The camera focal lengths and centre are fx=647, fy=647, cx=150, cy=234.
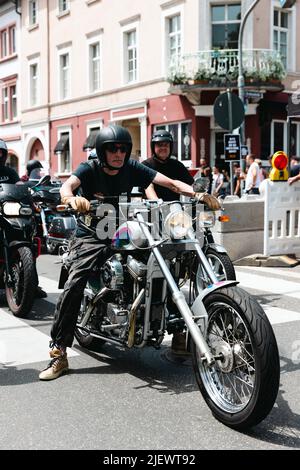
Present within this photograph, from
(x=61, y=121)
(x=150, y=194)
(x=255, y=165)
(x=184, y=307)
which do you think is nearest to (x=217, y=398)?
(x=184, y=307)

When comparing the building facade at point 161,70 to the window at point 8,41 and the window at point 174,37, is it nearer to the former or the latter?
the window at point 174,37

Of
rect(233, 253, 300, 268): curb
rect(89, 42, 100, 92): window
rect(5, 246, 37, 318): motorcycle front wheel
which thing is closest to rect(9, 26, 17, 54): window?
rect(89, 42, 100, 92): window

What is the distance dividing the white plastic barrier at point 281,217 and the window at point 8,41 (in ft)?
94.1

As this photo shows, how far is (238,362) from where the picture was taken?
135 inches

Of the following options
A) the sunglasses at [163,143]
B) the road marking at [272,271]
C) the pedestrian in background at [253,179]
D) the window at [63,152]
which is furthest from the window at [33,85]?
the sunglasses at [163,143]

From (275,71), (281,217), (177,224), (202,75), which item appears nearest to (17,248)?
(177,224)

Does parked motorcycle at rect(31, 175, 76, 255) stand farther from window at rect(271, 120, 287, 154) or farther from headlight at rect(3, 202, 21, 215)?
window at rect(271, 120, 287, 154)

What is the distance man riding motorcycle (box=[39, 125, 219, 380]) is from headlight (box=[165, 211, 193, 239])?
0.44 m

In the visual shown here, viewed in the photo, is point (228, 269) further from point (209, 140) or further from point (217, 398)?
point (209, 140)

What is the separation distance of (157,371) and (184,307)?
1.03 metres

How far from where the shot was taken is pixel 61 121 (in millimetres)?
31531

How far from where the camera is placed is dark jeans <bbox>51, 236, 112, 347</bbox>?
14.2 ft

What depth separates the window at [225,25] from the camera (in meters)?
22.7
